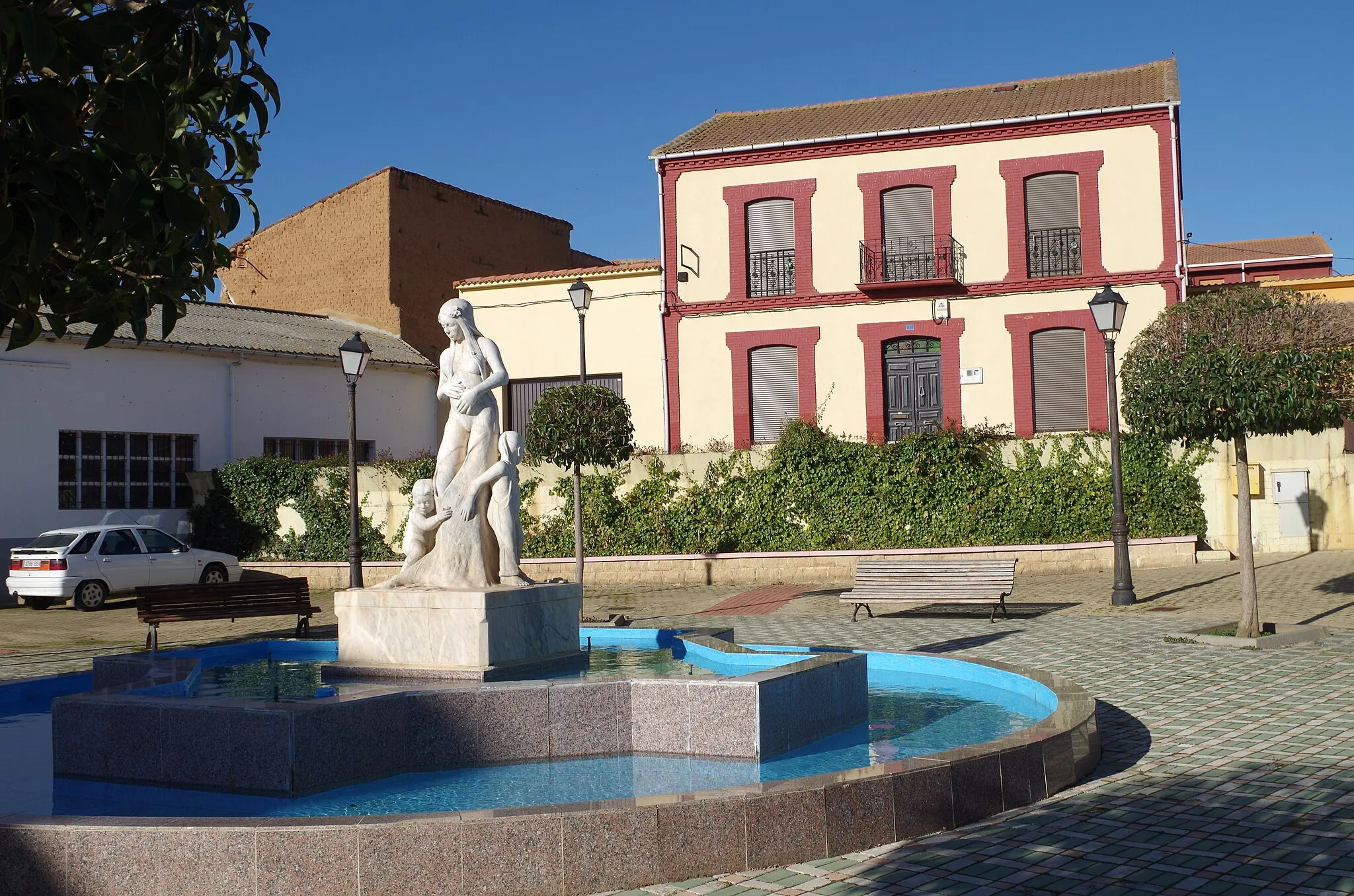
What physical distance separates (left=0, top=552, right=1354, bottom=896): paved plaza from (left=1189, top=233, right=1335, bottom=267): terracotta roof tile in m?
31.1

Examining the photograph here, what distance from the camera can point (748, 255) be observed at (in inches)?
1102

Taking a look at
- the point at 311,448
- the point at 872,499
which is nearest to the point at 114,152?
the point at 872,499

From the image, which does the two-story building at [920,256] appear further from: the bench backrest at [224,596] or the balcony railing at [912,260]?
the bench backrest at [224,596]

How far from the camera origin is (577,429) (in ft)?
58.7

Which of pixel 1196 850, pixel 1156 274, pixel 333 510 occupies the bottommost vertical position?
pixel 1196 850

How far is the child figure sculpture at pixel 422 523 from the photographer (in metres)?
9.05

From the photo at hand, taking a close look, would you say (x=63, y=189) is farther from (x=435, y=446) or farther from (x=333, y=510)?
(x=435, y=446)

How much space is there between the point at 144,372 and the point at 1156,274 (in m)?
20.7

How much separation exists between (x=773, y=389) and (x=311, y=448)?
11.0 meters

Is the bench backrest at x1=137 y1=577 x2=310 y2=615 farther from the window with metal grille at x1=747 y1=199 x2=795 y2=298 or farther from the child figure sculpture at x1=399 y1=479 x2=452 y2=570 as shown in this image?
the window with metal grille at x1=747 y1=199 x2=795 y2=298

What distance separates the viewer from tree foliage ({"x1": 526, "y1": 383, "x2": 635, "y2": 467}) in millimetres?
17922

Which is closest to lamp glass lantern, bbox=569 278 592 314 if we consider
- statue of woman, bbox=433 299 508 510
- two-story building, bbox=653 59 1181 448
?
statue of woman, bbox=433 299 508 510

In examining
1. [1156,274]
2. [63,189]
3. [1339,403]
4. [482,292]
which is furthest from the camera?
[482,292]

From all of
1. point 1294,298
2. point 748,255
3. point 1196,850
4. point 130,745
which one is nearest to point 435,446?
point 748,255
